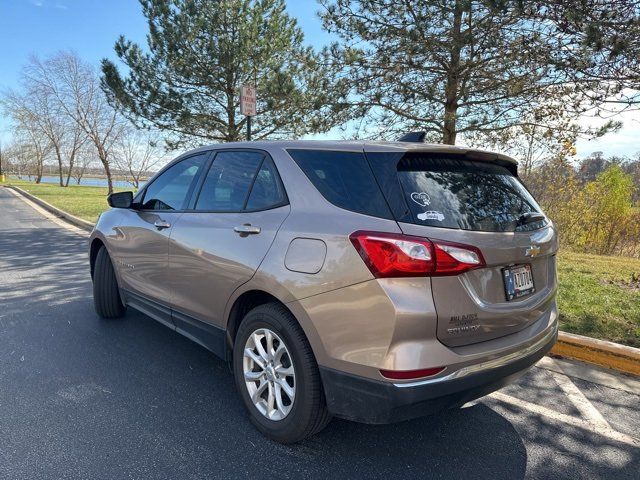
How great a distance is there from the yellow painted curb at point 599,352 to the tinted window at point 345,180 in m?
2.84

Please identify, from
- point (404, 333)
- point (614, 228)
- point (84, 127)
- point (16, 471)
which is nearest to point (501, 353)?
point (404, 333)

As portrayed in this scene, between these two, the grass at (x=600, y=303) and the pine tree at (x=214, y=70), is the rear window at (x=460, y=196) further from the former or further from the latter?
the pine tree at (x=214, y=70)

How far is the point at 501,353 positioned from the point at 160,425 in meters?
2.03

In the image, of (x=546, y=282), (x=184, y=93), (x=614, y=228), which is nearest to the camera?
(x=546, y=282)

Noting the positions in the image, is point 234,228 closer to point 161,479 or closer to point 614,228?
point 161,479

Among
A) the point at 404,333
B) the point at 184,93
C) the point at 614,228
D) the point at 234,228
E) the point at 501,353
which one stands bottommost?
the point at 614,228

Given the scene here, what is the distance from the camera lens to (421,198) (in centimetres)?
214

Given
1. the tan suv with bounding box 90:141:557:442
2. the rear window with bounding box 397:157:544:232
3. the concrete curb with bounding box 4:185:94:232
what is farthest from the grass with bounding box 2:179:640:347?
the concrete curb with bounding box 4:185:94:232

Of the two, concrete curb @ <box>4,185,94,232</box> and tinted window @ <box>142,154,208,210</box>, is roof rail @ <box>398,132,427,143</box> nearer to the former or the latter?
tinted window @ <box>142,154,208,210</box>

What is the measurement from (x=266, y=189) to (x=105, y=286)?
262 cm

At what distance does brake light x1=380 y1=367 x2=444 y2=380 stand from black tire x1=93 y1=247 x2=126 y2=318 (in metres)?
3.36

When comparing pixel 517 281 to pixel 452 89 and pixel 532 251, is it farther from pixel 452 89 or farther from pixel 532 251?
pixel 452 89

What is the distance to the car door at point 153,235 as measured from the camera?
11.1ft

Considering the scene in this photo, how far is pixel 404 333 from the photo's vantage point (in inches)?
76.1
